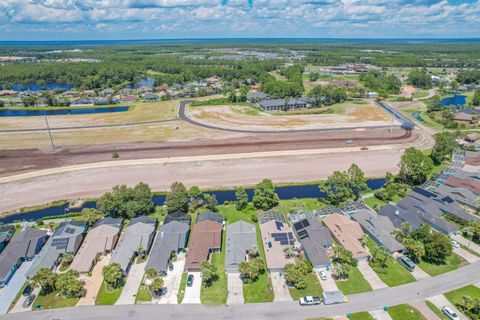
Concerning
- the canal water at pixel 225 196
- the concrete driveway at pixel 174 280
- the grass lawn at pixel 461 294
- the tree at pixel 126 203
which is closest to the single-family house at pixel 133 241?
the tree at pixel 126 203

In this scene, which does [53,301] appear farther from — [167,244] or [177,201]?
[177,201]

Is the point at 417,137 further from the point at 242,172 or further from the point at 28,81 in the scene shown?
the point at 28,81

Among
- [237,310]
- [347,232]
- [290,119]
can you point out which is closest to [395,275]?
[347,232]

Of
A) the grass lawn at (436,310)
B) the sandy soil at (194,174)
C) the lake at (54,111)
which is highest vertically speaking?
the grass lawn at (436,310)

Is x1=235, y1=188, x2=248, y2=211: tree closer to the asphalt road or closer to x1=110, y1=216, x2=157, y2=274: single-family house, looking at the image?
x1=110, y1=216, x2=157, y2=274: single-family house

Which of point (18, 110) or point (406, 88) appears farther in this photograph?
point (406, 88)

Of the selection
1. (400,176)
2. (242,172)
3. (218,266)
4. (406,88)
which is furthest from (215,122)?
(406,88)

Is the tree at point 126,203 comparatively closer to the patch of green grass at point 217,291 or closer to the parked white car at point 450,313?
the patch of green grass at point 217,291
